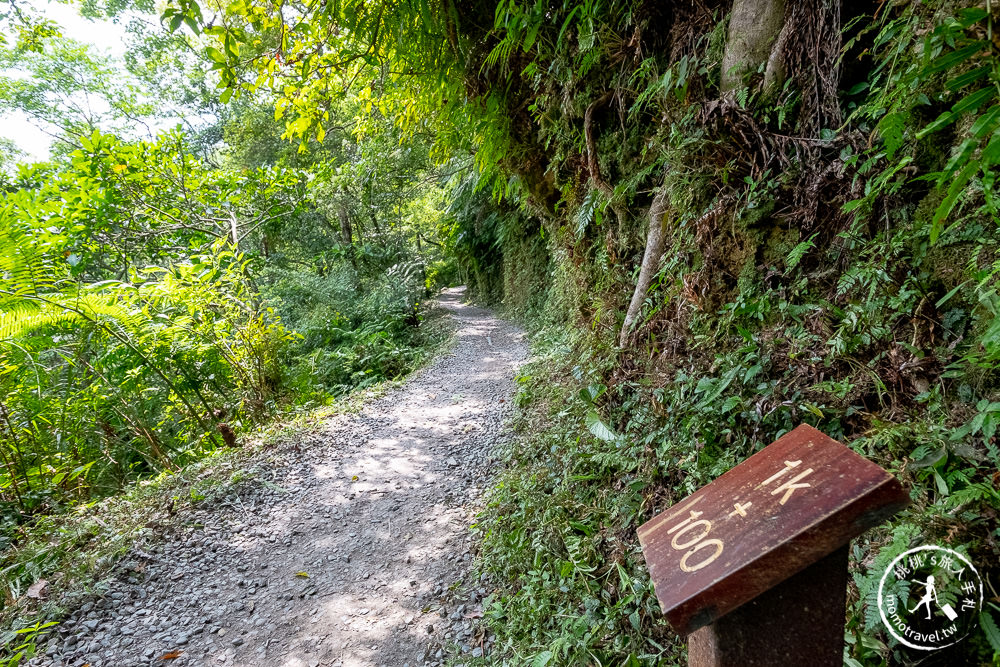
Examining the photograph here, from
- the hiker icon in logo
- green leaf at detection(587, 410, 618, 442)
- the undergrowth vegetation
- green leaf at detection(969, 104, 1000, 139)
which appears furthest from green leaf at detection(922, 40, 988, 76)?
green leaf at detection(587, 410, 618, 442)

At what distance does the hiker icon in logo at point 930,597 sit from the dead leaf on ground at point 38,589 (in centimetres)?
530

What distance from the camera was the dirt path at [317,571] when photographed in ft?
9.73

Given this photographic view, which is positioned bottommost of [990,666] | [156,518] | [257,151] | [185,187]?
[990,666]

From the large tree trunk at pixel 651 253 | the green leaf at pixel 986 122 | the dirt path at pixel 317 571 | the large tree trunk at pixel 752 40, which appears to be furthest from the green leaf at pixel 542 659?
the large tree trunk at pixel 752 40

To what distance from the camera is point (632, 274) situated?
13.0ft

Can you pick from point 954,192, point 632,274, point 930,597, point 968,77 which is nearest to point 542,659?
point 930,597

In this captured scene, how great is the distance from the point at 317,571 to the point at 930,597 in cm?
393

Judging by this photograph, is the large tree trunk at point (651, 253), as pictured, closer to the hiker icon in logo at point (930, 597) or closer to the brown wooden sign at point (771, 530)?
the hiker icon in logo at point (930, 597)

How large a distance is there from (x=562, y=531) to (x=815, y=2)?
349 centimetres

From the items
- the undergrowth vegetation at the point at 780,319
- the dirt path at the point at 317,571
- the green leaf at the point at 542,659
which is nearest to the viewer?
the undergrowth vegetation at the point at 780,319

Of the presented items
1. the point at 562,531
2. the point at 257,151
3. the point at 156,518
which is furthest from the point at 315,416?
the point at 257,151

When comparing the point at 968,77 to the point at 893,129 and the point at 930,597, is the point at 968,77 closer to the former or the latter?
the point at 893,129

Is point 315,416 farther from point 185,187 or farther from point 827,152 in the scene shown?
point 827,152

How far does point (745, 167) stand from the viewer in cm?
273
